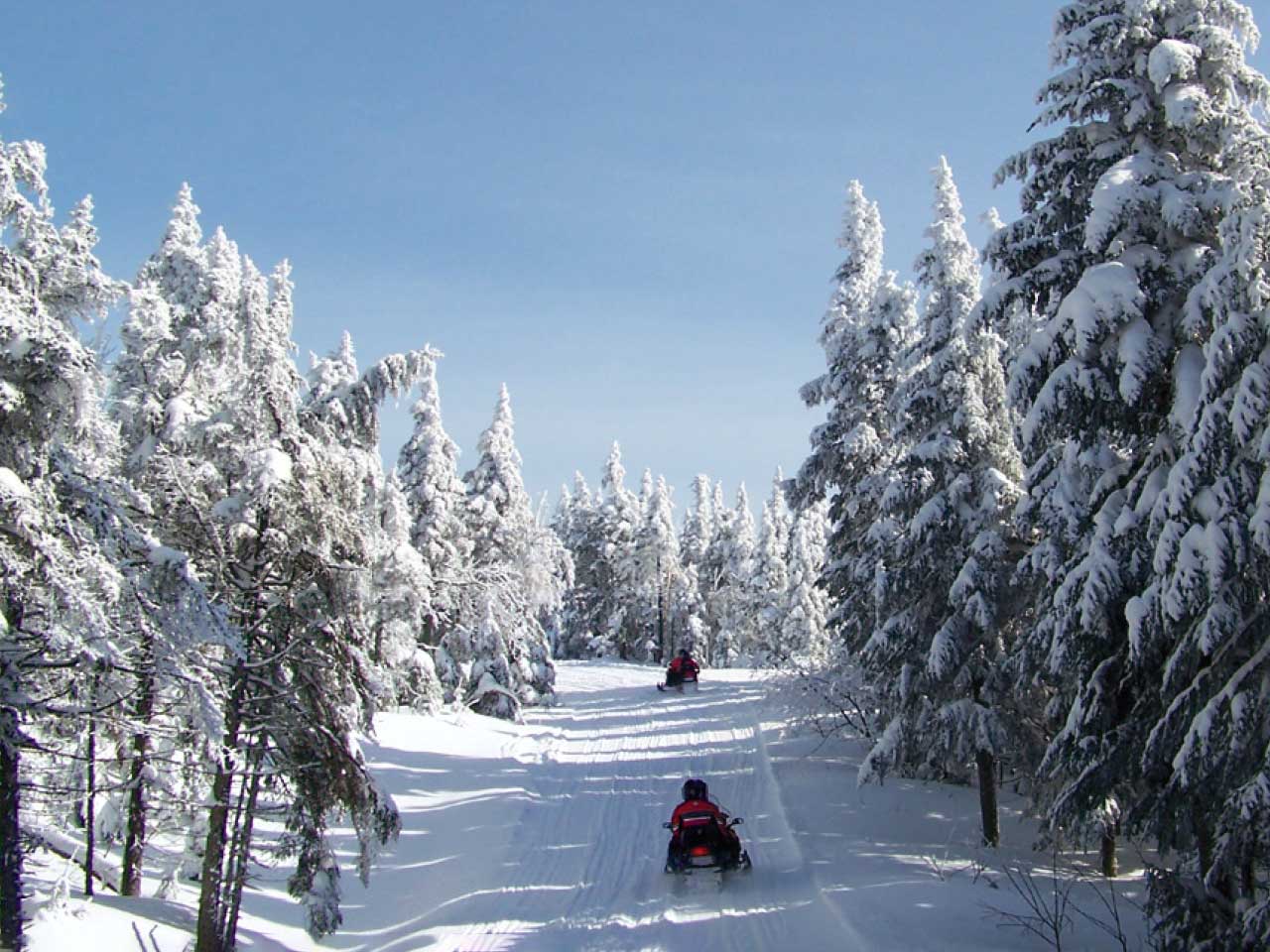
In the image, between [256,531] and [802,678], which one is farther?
[802,678]

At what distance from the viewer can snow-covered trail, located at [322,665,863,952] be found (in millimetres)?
13562

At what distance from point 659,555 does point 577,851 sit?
47.7 metres

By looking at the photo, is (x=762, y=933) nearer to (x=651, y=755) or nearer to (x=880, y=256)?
(x=651, y=755)

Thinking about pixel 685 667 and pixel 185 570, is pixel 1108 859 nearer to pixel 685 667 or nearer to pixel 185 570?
pixel 185 570

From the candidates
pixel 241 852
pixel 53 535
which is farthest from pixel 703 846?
pixel 53 535

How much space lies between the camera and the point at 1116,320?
1063cm

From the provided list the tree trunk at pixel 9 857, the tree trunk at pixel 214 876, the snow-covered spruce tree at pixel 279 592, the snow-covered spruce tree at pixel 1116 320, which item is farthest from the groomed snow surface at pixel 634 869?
the snow-covered spruce tree at pixel 1116 320

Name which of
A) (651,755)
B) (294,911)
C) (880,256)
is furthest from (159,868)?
(880,256)

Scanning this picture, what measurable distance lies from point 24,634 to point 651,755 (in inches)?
793

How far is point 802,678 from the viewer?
26.4m

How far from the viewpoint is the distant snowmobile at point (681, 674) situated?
131 ft

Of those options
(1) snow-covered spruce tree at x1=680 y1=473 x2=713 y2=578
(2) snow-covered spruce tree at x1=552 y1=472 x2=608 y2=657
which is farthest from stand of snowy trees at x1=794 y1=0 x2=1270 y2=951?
(1) snow-covered spruce tree at x1=680 y1=473 x2=713 y2=578

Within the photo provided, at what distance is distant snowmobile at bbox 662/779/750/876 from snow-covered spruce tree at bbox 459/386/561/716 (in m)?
17.7

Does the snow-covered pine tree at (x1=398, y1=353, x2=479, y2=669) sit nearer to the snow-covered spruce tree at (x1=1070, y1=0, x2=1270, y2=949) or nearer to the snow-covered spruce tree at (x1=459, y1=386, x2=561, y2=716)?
the snow-covered spruce tree at (x1=459, y1=386, x2=561, y2=716)
